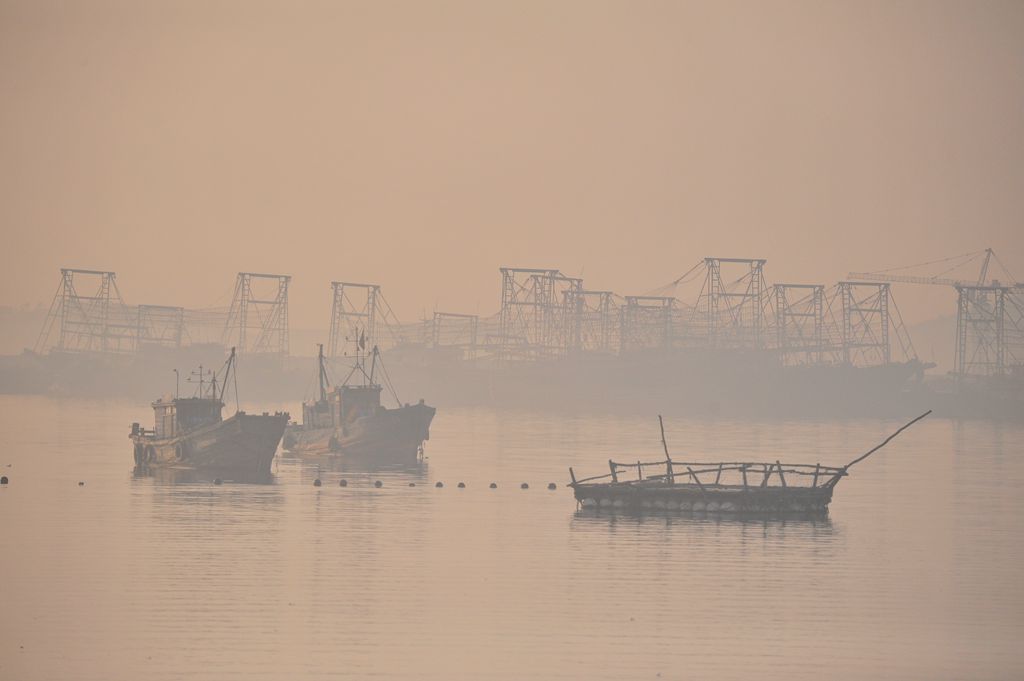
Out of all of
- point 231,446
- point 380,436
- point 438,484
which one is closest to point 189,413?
point 231,446

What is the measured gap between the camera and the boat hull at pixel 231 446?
2817 inches

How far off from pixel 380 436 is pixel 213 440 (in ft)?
52.4

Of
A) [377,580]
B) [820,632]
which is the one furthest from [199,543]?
[820,632]

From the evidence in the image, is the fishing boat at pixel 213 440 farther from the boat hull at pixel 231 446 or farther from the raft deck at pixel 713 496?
the raft deck at pixel 713 496

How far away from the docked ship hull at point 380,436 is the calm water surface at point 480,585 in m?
14.1

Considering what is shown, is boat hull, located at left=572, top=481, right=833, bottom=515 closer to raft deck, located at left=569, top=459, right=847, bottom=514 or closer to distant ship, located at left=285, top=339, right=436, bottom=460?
raft deck, located at left=569, top=459, right=847, bottom=514

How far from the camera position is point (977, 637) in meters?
36.2

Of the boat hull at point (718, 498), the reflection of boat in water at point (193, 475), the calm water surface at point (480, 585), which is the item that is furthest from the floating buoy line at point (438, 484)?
the boat hull at point (718, 498)

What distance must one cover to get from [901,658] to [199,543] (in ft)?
70.1

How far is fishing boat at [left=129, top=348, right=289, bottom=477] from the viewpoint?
7162 cm

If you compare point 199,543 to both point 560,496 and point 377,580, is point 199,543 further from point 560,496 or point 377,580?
point 560,496

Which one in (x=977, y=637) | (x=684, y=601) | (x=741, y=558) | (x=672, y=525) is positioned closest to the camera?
(x=977, y=637)

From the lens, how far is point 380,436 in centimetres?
8650

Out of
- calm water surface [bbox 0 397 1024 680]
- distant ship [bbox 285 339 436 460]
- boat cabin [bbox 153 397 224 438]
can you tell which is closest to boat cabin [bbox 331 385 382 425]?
distant ship [bbox 285 339 436 460]
